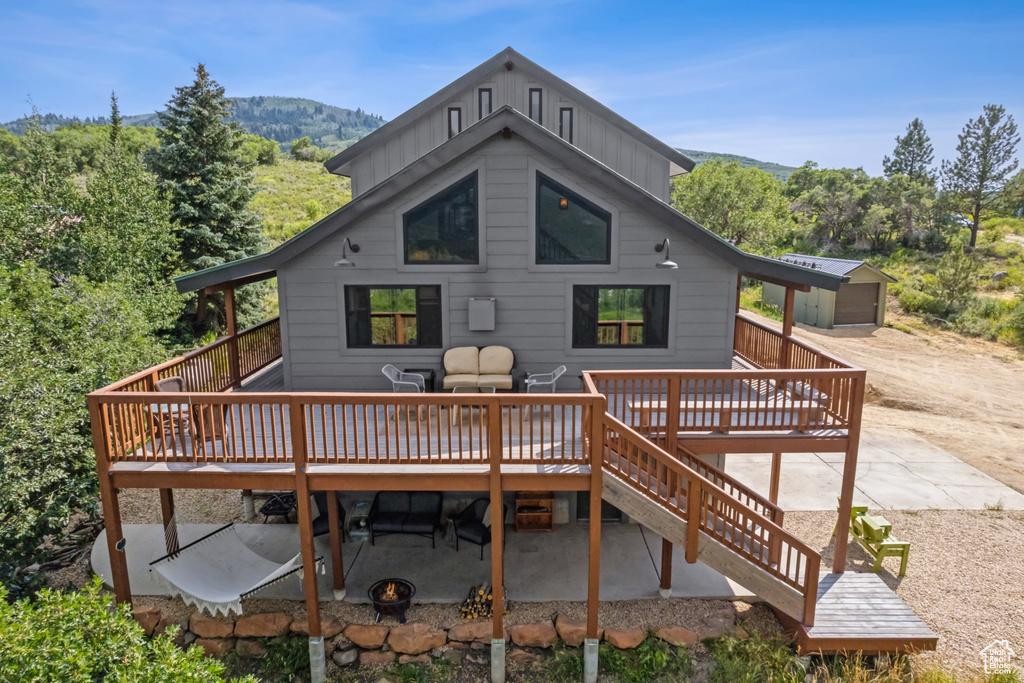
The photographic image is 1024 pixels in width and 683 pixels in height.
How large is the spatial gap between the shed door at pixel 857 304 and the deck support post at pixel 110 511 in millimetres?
29414

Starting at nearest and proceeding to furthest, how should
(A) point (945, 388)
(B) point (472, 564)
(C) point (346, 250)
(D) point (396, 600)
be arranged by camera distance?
(D) point (396, 600)
(B) point (472, 564)
(C) point (346, 250)
(A) point (945, 388)

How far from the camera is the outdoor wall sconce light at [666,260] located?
9.25 meters

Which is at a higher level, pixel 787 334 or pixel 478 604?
pixel 787 334

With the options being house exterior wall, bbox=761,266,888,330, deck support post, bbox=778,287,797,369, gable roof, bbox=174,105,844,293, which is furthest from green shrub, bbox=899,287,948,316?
gable roof, bbox=174,105,844,293

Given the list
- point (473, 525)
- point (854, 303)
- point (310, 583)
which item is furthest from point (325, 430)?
point (854, 303)

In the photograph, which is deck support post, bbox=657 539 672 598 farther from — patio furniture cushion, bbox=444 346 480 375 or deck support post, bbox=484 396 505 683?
patio furniture cushion, bbox=444 346 480 375

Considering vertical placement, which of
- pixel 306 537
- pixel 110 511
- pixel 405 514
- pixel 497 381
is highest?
pixel 497 381

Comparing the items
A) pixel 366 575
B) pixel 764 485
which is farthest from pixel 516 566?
pixel 764 485

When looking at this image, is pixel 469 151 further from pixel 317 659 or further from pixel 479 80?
pixel 317 659

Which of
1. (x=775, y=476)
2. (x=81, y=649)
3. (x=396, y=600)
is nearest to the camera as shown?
(x=81, y=649)

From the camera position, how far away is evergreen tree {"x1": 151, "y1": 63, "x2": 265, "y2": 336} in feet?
65.9

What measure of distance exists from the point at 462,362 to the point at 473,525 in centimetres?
268

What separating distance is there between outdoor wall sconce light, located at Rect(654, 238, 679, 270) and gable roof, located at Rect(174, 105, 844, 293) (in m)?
0.34

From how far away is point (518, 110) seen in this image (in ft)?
44.7
